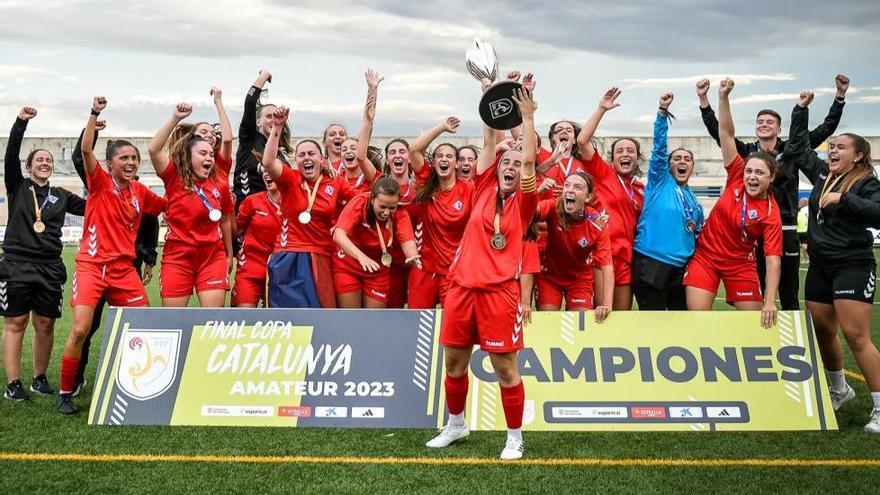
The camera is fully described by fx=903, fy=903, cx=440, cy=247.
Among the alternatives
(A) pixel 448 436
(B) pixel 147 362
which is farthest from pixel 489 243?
(B) pixel 147 362

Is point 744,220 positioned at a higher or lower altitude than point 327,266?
higher

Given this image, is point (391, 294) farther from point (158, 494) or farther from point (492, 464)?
point (158, 494)

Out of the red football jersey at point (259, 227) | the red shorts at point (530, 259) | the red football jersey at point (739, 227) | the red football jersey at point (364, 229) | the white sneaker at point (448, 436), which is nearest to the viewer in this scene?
the white sneaker at point (448, 436)

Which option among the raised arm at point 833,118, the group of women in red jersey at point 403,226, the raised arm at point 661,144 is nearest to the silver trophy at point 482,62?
the group of women in red jersey at point 403,226

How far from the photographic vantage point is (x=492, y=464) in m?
5.42

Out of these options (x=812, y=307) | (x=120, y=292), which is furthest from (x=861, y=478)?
(x=120, y=292)

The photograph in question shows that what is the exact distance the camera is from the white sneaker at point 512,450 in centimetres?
554

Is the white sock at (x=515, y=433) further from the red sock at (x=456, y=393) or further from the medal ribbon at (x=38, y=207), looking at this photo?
the medal ribbon at (x=38, y=207)

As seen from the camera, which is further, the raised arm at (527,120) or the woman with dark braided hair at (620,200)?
the woman with dark braided hair at (620,200)

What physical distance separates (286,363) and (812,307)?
12.8ft

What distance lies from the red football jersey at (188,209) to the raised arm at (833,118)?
4.97 meters

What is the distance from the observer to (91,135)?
261 inches

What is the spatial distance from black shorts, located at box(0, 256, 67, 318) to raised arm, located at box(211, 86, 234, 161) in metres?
1.69

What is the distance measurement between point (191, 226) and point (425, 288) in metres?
1.91
